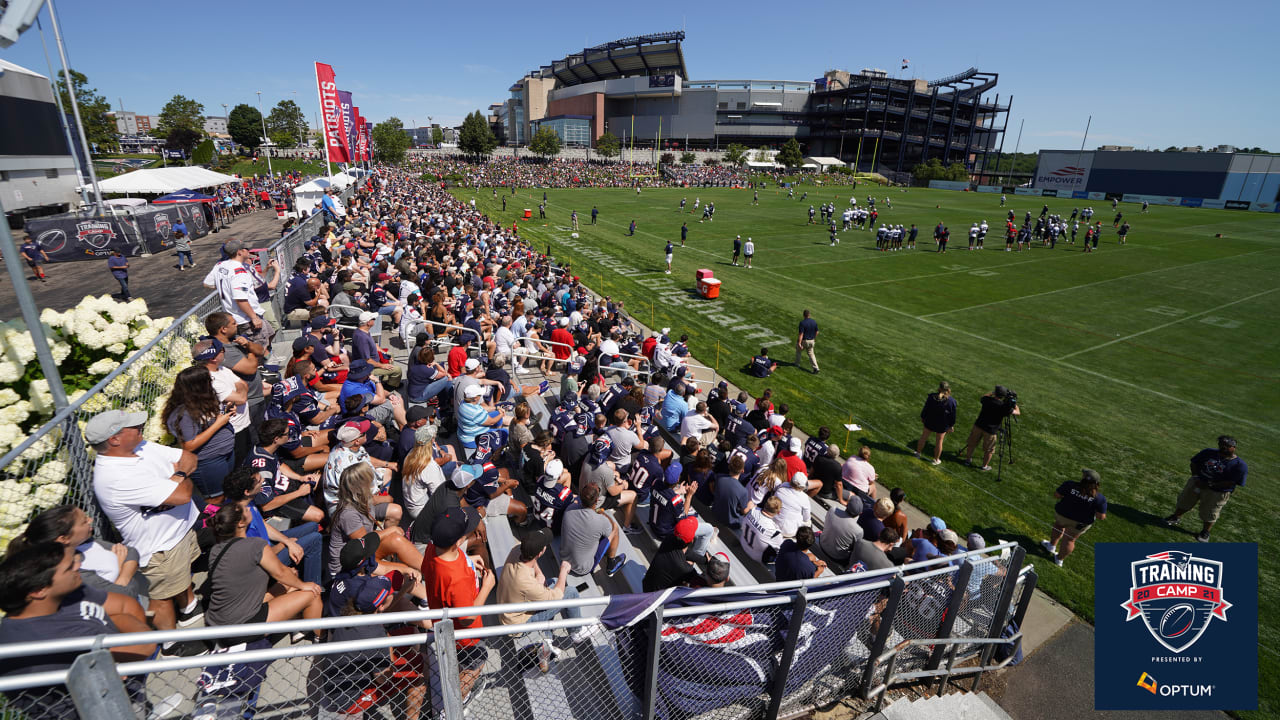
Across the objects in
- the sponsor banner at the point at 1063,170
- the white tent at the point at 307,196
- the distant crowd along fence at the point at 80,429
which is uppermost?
the sponsor banner at the point at 1063,170

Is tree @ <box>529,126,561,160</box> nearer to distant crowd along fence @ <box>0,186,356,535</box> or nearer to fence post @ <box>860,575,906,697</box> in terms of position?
distant crowd along fence @ <box>0,186,356,535</box>

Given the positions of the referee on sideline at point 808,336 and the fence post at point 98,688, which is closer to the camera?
the fence post at point 98,688

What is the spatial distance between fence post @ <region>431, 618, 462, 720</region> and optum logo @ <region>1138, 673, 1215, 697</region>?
6589mm

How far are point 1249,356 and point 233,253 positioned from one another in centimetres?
2739

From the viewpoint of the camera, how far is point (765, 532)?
6.29 meters

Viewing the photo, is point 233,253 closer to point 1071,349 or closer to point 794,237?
point 1071,349

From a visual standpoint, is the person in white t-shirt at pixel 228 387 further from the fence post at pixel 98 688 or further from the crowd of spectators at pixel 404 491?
the fence post at pixel 98 688

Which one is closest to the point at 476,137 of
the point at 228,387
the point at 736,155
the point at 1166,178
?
the point at 736,155

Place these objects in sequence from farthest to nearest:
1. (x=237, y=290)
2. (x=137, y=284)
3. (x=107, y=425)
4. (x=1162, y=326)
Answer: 1. (x=137, y=284)
2. (x=1162, y=326)
3. (x=237, y=290)
4. (x=107, y=425)

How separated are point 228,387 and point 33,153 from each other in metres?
46.2

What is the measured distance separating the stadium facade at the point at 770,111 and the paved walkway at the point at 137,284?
106 m

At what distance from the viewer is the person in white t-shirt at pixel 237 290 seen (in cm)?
905

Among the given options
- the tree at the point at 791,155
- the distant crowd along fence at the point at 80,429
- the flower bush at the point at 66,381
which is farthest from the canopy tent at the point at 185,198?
the tree at the point at 791,155

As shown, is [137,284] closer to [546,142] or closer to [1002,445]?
[1002,445]
